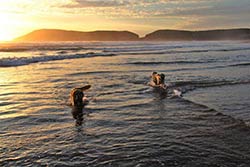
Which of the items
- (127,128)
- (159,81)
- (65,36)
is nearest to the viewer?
(127,128)

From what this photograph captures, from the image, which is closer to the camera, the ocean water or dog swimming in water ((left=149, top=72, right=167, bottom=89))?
the ocean water

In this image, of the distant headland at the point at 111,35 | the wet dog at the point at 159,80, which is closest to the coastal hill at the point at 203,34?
the distant headland at the point at 111,35

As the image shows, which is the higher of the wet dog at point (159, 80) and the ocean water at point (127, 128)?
the wet dog at point (159, 80)

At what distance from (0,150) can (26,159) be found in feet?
2.49

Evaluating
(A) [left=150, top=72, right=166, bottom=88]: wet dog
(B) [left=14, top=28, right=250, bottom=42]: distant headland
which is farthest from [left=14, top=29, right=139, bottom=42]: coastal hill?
(A) [left=150, top=72, right=166, bottom=88]: wet dog

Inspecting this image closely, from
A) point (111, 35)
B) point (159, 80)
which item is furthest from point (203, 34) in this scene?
point (159, 80)

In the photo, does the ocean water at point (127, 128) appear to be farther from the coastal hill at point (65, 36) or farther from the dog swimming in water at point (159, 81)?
the coastal hill at point (65, 36)

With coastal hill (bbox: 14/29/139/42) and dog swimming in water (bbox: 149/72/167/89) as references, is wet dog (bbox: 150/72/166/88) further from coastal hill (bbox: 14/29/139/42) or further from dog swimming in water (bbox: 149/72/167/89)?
coastal hill (bbox: 14/29/139/42)

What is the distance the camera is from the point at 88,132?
24.3 ft

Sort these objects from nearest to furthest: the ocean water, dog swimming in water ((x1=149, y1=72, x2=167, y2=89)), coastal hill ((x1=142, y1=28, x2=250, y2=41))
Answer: the ocean water → dog swimming in water ((x1=149, y1=72, x2=167, y2=89)) → coastal hill ((x1=142, y1=28, x2=250, y2=41))

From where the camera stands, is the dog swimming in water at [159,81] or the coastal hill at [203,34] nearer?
the dog swimming in water at [159,81]

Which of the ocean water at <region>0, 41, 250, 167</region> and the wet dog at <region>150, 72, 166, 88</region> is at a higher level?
the wet dog at <region>150, 72, 166, 88</region>

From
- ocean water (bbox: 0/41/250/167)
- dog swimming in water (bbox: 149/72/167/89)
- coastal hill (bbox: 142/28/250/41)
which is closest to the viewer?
ocean water (bbox: 0/41/250/167)

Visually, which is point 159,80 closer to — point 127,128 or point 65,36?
point 127,128
